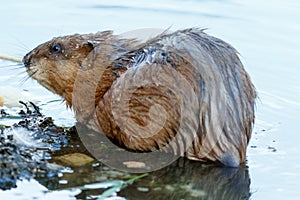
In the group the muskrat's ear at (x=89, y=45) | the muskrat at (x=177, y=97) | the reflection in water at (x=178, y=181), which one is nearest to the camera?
the reflection in water at (x=178, y=181)

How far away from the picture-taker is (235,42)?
7.34 metres

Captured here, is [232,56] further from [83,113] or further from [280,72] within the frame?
[280,72]

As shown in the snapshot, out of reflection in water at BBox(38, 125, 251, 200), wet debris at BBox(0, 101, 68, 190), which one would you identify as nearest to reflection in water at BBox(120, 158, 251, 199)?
reflection in water at BBox(38, 125, 251, 200)

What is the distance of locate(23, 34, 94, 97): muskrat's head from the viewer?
5.34 m

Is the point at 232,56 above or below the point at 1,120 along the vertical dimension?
above

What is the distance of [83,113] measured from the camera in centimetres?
535

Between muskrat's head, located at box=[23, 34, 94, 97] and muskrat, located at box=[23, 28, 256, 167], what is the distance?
11 centimetres

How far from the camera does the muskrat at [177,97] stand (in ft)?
15.7

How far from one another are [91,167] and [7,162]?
54 centimetres

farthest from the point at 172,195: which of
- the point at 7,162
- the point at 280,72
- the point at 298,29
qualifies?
the point at 298,29

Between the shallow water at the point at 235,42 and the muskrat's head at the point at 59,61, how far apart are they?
356 millimetres

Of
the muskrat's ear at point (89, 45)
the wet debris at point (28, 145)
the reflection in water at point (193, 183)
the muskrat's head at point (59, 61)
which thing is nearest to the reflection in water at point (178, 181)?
the reflection in water at point (193, 183)

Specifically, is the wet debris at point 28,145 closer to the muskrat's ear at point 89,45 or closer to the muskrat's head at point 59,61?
the muskrat's head at point 59,61

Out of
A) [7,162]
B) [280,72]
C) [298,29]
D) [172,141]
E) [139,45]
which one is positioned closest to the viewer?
[7,162]
